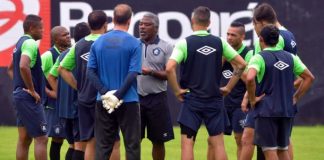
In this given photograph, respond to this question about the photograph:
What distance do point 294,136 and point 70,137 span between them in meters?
6.70

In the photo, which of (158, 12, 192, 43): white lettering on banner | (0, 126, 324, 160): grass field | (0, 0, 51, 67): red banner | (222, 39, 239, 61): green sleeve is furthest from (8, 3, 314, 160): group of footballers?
(158, 12, 192, 43): white lettering on banner

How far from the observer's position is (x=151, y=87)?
38.3 feet

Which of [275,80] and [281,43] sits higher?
[281,43]

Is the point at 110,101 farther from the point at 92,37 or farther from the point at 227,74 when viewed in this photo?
the point at 227,74

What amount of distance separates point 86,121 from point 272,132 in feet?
7.30

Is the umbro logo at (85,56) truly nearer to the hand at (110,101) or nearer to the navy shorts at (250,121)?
the hand at (110,101)

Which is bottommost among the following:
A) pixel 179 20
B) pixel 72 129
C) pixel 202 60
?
pixel 72 129

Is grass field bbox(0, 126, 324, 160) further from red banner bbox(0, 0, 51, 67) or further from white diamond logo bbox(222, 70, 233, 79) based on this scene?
white diamond logo bbox(222, 70, 233, 79)

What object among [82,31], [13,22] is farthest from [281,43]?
[13,22]

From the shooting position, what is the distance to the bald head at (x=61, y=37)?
1187 centimetres

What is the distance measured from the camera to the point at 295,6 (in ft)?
60.2

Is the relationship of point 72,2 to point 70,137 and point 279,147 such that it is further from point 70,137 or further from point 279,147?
→ point 279,147

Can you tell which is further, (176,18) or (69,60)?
(176,18)

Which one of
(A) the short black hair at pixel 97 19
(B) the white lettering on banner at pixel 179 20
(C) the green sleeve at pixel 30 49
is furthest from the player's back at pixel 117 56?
(B) the white lettering on banner at pixel 179 20
